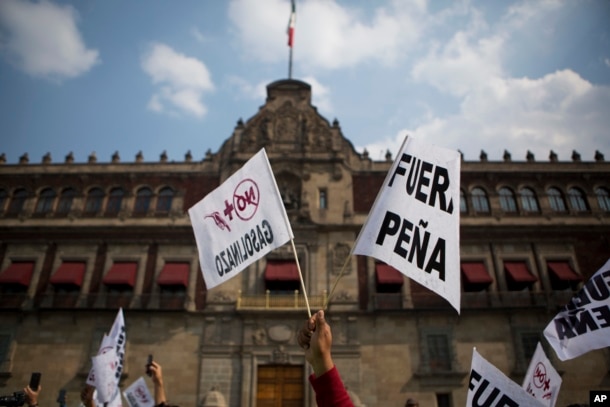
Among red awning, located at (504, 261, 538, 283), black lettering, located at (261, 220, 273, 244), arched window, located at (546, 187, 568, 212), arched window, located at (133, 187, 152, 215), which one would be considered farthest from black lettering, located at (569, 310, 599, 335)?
arched window, located at (133, 187, 152, 215)

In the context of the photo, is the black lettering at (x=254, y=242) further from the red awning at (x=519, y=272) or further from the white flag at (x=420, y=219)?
the red awning at (x=519, y=272)

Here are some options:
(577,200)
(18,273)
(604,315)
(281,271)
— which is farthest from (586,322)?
(18,273)

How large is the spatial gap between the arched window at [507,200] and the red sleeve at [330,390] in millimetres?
24568

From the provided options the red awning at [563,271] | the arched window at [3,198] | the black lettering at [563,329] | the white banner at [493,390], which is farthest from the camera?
the arched window at [3,198]

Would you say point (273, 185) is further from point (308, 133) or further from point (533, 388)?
point (308, 133)

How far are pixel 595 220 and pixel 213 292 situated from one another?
22644 millimetres

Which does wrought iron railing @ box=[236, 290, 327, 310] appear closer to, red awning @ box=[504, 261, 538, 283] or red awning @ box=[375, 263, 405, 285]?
red awning @ box=[375, 263, 405, 285]

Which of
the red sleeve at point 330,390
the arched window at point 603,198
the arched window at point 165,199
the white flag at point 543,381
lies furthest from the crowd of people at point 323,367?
the arched window at point 603,198

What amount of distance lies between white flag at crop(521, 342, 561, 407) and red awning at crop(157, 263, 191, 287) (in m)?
16.8

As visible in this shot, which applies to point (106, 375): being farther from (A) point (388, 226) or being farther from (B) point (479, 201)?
(B) point (479, 201)

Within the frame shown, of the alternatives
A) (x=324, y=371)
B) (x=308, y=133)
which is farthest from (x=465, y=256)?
(x=324, y=371)

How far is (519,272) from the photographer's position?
21969 mm

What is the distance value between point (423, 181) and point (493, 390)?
154 inches

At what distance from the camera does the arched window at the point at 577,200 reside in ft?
80.5
